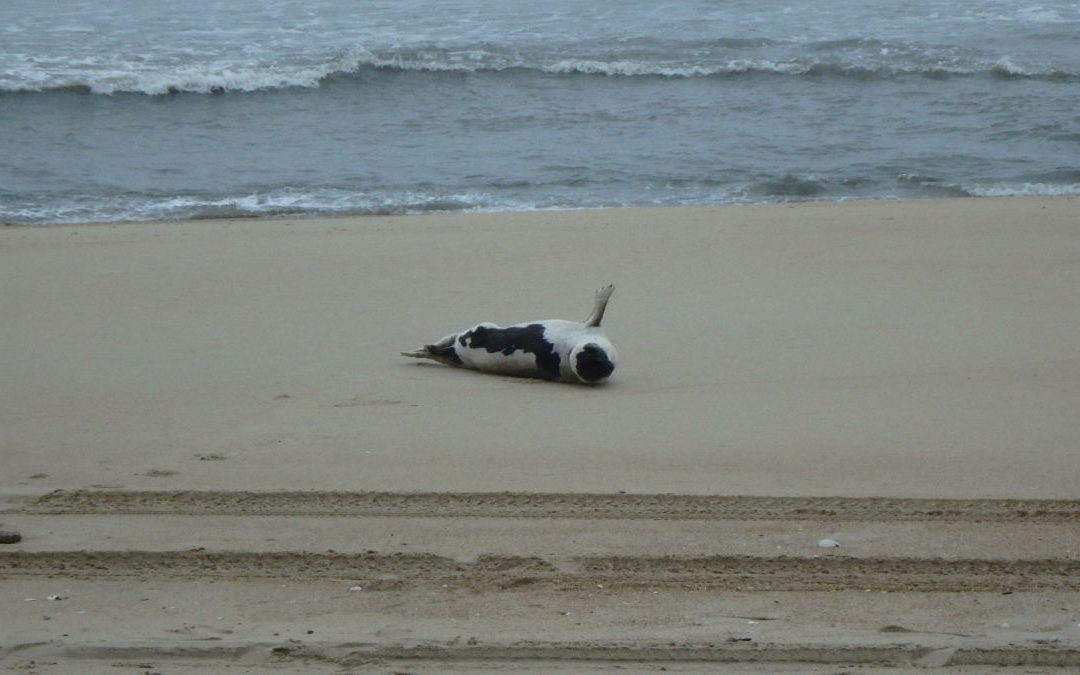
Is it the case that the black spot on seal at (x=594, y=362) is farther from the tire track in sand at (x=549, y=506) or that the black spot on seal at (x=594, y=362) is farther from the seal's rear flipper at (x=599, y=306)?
the tire track in sand at (x=549, y=506)

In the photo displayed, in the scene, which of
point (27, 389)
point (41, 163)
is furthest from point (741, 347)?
point (41, 163)

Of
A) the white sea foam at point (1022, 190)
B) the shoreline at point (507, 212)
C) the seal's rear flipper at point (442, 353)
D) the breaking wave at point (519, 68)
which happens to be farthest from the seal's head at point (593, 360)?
the breaking wave at point (519, 68)

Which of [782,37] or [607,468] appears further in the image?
[782,37]

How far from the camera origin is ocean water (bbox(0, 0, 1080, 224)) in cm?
1185

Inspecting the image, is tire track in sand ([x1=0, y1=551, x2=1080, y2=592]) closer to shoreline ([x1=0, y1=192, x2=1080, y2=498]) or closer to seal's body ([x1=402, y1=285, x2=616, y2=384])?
shoreline ([x1=0, y1=192, x2=1080, y2=498])

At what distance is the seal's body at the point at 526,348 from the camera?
6055 mm

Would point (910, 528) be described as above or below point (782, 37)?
below

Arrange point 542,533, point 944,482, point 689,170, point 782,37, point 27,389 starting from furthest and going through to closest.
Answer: point 782,37, point 689,170, point 27,389, point 944,482, point 542,533

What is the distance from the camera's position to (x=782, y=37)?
2062 cm

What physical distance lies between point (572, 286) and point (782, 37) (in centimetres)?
1396

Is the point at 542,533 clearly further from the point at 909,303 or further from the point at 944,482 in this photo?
the point at 909,303

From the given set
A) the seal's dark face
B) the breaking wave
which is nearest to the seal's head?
the seal's dark face

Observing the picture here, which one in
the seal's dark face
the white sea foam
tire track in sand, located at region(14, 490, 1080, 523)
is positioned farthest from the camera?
the white sea foam

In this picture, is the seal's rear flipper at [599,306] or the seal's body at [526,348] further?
the seal's rear flipper at [599,306]
